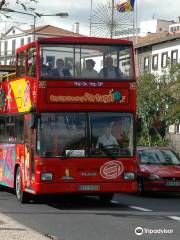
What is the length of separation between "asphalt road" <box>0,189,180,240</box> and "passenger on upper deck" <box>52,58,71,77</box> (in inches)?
125

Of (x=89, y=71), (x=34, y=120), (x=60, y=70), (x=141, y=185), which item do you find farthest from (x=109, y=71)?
(x=141, y=185)

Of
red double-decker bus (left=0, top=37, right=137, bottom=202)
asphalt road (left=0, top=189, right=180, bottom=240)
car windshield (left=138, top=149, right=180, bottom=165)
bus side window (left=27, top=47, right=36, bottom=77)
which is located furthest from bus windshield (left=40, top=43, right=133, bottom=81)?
car windshield (left=138, top=149, right=180, bottom=165)

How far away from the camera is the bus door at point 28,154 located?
17703mm

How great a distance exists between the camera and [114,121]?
58.1 ft

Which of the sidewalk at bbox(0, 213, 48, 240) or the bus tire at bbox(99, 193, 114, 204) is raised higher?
the sidewalk at bbox(0, 213, 48, 240)

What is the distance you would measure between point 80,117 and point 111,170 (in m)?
1.44

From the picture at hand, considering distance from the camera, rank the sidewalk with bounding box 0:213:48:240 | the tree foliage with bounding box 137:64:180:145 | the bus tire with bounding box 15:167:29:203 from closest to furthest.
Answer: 1. the sidewalk with bounding box 0:213:48:240
2. the bus tire with bounding box 15:167:29:203
3. the tree foliage with bounding box 137:64:180:145

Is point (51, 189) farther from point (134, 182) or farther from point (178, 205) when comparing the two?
point (178, 205)

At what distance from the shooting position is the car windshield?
2362 cm

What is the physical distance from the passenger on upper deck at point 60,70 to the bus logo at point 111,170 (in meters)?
2.32

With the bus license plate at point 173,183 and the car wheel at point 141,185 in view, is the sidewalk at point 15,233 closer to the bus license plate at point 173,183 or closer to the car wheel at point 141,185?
the bus license plate at point 173,183

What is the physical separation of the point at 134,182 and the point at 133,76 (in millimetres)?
2528

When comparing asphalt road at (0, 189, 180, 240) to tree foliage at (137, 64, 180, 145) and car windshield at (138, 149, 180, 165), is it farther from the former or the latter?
tree foliage at (137, 64, 180, 145)

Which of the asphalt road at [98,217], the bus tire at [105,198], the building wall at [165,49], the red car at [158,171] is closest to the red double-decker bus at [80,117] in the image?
the asphalt road at [98,217]
